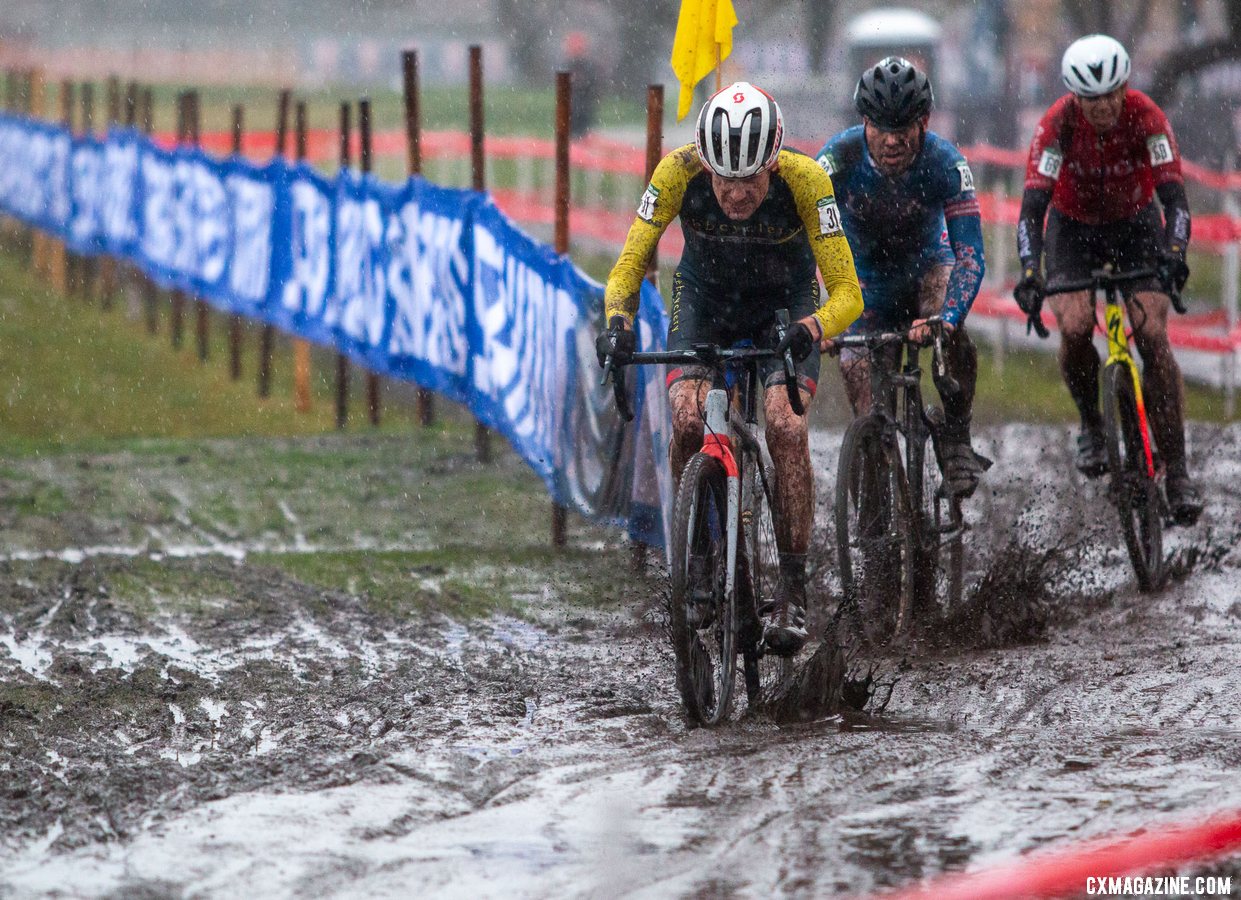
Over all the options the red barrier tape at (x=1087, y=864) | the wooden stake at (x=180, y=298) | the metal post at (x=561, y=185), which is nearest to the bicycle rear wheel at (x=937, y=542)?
the metal post at (x=561, y=185)

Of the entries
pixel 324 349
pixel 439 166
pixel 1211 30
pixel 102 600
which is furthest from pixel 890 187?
pixel 1211 30

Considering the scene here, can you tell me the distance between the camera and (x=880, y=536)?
748 centimetres

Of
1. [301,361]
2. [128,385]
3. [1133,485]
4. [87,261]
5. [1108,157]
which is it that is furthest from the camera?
[87,261]

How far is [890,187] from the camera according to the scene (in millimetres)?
7828

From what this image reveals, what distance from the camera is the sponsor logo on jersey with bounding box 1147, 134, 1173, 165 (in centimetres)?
840

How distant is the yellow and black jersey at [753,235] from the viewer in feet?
21.7

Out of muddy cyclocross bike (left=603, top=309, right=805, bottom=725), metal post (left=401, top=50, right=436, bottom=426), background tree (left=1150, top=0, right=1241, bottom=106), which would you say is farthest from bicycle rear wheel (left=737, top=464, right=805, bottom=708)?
background tree (left=1150, top=0, right=1241, bottom=106)

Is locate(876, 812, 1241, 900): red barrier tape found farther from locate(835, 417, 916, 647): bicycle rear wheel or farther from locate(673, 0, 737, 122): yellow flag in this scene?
locate(673, 0, 737, 122): yellow flag

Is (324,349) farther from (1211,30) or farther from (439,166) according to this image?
(1211,30)

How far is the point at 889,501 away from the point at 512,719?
2.02 m

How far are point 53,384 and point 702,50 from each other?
30.9 feet

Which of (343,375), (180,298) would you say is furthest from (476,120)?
(180,298)

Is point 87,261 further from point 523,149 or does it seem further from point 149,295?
point 523,149

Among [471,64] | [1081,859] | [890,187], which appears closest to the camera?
[1081,859]
